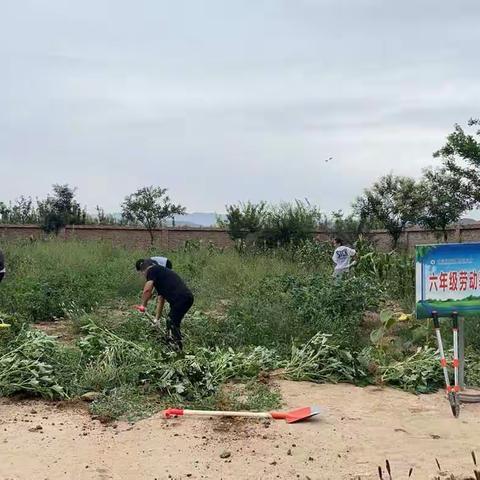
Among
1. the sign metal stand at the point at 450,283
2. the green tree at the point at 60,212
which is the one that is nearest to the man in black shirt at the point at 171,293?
the sign metal stand at the point at 450,283

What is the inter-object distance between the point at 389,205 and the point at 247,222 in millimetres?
5237

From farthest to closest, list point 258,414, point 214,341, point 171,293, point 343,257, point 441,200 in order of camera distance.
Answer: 1. point 441,200
2. point 343,257
3. point 214,341
4. point 171,293
5. point 258,414

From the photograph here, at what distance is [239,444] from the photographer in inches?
195

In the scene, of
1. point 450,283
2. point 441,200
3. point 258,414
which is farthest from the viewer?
point 441,200

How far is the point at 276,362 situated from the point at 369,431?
1972mm

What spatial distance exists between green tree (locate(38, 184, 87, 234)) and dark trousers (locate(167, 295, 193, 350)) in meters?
20.1

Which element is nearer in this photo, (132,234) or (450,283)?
(450,283)

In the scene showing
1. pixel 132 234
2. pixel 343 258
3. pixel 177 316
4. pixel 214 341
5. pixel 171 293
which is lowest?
pixel 214 341

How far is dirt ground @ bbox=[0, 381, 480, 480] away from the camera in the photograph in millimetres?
4480

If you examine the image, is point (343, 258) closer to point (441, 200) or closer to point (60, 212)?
point (441, 200)

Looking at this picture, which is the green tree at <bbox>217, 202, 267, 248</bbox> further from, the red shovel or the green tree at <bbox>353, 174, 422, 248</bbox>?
the red shovel

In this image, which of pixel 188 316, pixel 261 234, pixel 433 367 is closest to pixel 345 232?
pixel 261 234

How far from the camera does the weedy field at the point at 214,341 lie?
6211mm

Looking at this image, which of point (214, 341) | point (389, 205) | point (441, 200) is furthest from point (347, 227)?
point (214, 341)
